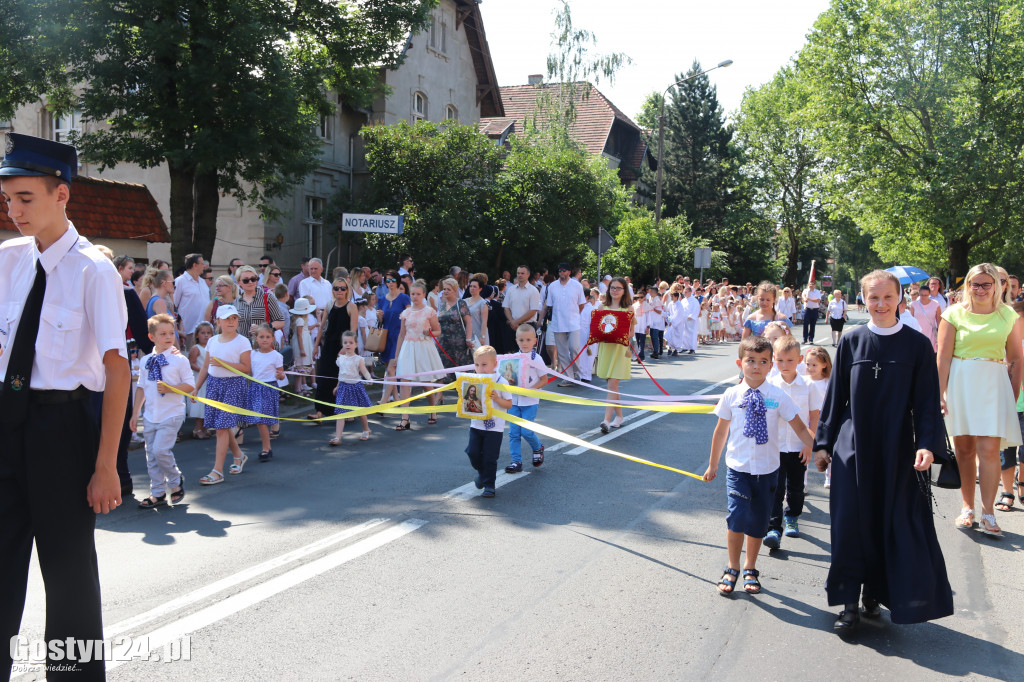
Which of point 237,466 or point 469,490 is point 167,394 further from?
point 469,490

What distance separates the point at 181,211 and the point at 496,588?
659 inches

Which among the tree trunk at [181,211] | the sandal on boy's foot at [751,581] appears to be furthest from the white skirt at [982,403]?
the tree trunk at [181,211]

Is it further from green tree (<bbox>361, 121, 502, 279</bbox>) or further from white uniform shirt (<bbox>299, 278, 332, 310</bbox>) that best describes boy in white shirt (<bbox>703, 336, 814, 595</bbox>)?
green tree (<bbox>361, 121, 502, 279</bbox>)

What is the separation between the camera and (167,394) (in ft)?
24.2

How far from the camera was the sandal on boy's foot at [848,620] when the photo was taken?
4.69 metres

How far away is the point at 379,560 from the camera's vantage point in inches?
224

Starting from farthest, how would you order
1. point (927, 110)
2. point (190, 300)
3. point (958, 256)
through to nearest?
point (958, 256), point (927, 110), point (190, 300)

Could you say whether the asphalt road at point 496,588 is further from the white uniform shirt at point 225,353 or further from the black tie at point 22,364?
the black tie at point 22,364

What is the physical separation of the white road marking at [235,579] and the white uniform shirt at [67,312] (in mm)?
1771

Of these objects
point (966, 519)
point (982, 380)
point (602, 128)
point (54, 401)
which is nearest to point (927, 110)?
point (602, 128)

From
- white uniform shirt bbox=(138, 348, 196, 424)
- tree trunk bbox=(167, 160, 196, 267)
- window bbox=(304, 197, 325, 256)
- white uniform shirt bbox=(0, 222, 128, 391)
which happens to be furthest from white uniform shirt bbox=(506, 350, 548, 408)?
window bbox=(304, 197, 325, 256)

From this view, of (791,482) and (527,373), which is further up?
(527,373)

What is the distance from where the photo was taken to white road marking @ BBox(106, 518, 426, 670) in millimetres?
4457

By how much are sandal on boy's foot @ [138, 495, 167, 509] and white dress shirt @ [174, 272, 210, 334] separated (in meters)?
5.23
